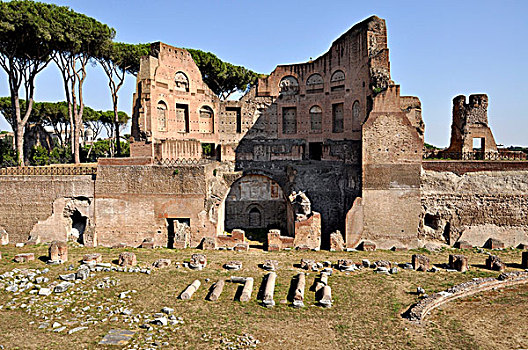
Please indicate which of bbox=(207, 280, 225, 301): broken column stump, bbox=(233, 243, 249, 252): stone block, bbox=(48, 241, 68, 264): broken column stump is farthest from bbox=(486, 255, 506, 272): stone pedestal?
bbox=(48, 241, 68, 264): broken column stump

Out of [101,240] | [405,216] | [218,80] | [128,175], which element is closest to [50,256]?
[101,240]

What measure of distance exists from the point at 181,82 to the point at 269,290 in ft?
51.7

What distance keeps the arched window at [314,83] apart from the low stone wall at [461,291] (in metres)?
14.5


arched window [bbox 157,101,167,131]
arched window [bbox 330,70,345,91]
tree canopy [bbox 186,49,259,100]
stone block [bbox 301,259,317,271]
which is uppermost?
tree canopy [bbox 186,49,259,100]

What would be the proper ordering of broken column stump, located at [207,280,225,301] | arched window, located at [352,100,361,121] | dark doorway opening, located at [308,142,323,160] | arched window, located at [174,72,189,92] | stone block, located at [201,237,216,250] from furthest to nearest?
1. dark doorway opening, located at [308,142,323,160]
2. arched window, located at [174,72,189,92]
3. arched window, located at [352,100,361,121]
4. stone block, located at [201,237,216,250]
5. broken column stump, located at [207,280,225,301]

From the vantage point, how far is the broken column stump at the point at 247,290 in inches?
381

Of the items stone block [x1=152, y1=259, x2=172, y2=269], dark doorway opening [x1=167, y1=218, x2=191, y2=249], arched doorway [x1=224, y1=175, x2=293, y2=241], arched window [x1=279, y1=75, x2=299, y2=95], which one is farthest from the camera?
arched window [x1=279, y1=75, x2=299, y2=95]

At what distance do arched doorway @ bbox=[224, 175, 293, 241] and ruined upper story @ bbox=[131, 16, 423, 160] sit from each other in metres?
1.80

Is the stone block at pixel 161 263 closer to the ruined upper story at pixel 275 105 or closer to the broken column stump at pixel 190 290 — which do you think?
the broken column stump at pixel 190 290

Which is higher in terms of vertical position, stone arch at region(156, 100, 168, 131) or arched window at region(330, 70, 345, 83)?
arched window at region(330, 70, 345, 83)

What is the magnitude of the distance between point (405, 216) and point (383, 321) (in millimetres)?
7638

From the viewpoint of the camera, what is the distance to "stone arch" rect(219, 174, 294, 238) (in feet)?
66.7

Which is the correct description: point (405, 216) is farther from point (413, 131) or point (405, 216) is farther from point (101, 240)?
point (101, 240)

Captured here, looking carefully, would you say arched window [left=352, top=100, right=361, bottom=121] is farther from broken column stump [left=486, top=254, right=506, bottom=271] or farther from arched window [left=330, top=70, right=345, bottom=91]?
broken column stump [left=486, top=254, right=506, bottom=271]
